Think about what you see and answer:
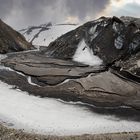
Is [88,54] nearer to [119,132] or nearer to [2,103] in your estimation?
[2,103]

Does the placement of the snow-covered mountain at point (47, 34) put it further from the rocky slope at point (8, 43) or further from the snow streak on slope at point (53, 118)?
the snow streak on slope at point (53, 118)

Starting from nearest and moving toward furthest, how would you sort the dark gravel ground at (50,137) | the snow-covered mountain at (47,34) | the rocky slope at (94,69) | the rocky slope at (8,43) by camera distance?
the dark gravel ground at (50,137), the rocky slope at (94,69), the rocky slope at (8,43), the snow-covered mountain at (47,34)

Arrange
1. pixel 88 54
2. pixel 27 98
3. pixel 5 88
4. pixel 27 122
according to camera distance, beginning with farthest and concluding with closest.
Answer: pixel 88 54, pixel 5 88, pixel 27 98, pixel 27 122

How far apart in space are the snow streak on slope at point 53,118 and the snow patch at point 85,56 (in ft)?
70.3

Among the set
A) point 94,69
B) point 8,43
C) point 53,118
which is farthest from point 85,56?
point 53,118

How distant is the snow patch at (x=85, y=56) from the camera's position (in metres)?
59.8

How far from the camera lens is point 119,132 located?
1165 inches

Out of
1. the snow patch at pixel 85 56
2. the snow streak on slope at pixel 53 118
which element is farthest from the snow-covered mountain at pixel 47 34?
the snow streak on slope at pixel 53 118

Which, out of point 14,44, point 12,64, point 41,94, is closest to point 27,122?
point 41,94

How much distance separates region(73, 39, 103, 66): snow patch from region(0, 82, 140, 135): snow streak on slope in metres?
21.4

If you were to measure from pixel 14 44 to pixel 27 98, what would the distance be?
4974 cm

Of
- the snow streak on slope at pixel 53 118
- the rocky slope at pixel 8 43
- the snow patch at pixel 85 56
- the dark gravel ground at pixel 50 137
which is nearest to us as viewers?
the dark gravel ground at pixel 50 137

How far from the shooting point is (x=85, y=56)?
64125mm

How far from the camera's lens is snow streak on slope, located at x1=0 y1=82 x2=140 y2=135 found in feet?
100
